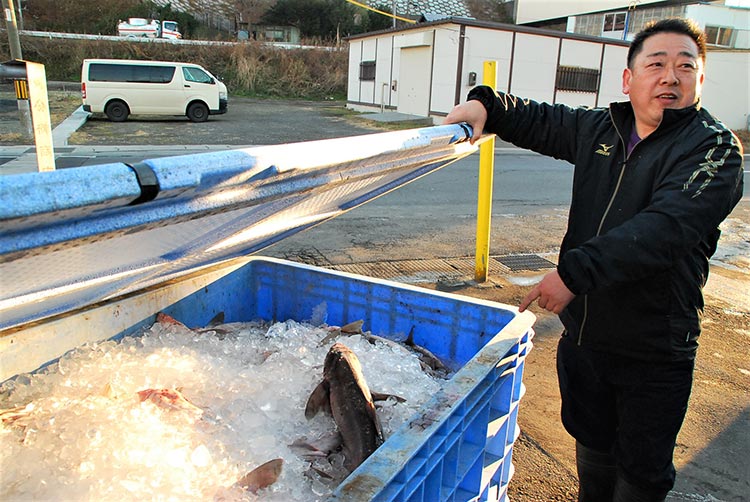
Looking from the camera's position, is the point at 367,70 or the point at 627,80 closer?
→ the point at 627,80

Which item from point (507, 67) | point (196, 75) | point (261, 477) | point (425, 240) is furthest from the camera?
point (507, 67)

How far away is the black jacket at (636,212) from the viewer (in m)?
1.63

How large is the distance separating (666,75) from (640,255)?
65 centimetres

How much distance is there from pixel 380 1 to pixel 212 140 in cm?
4825

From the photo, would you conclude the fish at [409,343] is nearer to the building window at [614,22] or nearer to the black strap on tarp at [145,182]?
the black strap on tarp at [145,182]

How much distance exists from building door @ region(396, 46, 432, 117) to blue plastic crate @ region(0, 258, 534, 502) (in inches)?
774

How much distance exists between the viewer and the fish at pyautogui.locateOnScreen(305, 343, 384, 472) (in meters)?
1.95

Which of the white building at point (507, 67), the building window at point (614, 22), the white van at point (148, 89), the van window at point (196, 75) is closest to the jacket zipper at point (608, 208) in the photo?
the white building at point (507, 67)

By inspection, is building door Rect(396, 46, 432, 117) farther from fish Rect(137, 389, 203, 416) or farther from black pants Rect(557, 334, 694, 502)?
fish Rect(137, 389, 203, 416)

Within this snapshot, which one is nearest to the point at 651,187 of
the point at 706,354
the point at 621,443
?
the point at 621,443

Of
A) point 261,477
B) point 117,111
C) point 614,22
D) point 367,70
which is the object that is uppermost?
point 614,22

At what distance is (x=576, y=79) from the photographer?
22.0 m

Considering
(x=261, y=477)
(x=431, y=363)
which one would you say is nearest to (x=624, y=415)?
(x=431, y=363)

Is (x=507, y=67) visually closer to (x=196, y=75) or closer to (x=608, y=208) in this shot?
(x=196, y=75)
